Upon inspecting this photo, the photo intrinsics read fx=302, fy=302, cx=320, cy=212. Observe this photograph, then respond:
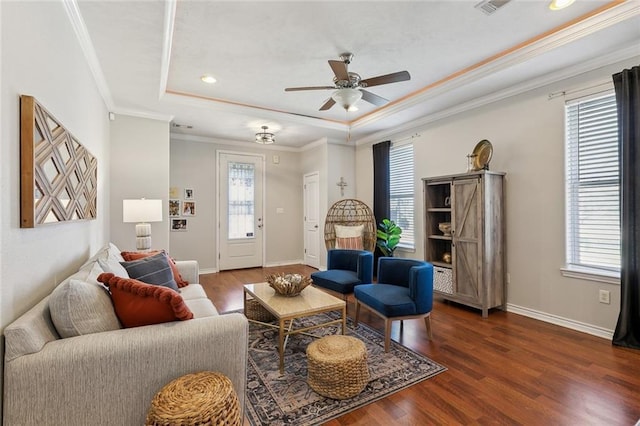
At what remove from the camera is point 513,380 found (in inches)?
85.7

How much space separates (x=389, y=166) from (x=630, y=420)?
166 inches

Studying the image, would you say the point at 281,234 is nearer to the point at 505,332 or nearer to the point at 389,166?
the point at 389,166

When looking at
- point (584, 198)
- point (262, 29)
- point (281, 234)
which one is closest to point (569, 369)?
point (584, 198)

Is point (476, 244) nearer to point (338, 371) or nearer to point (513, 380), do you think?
point (513, 380)

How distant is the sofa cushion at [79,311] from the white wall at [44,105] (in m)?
0.16

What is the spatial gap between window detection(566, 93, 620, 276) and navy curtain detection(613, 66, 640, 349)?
23 centimetres

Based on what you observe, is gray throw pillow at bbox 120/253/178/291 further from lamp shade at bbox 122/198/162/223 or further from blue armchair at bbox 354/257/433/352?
blue armchair at bbox 354/257/433/352

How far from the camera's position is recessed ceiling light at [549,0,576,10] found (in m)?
2.26

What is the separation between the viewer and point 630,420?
1.78 m

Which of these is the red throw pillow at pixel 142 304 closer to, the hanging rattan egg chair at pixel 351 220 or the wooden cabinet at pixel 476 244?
the wooden cabinet at pixel 476 244

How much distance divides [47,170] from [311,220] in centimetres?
506

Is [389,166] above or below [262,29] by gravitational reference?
below

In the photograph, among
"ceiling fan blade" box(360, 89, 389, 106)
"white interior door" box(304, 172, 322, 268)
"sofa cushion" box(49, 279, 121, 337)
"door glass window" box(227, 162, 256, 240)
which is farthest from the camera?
"white interior door" box(304, 172, 322, 268)

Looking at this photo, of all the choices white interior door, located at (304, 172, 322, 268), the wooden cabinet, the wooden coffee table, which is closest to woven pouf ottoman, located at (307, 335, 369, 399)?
the wooden coffee table
